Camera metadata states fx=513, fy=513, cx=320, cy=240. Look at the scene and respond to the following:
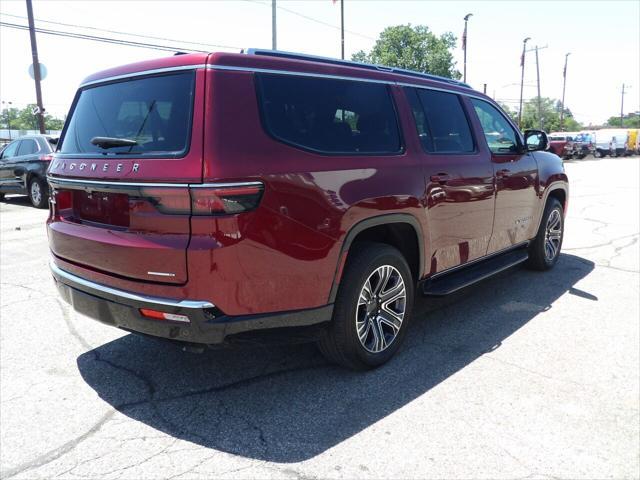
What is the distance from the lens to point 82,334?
4.23m

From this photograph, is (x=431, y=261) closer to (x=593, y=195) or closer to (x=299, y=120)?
(x=299, y=120)

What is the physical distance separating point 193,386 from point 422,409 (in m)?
1.47

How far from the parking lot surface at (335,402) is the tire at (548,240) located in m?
1.25

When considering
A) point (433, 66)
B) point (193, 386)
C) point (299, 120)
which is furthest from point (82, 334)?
point (433, 66)

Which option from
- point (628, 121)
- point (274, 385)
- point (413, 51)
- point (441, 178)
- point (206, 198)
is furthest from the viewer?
point (628, 121)

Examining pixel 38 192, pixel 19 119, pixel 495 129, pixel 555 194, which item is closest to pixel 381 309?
pixel 495 129

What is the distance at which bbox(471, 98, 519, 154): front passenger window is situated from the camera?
4.91m

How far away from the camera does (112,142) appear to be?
2994 mm

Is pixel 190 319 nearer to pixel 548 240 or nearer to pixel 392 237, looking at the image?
pixel 392 237

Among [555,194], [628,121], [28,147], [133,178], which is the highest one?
[628,121]

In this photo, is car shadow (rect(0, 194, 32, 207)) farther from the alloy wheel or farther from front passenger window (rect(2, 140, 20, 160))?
the alloy wheel

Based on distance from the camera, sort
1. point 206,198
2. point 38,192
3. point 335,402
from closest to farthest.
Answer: point 206,198, point 335,402, point 38,192

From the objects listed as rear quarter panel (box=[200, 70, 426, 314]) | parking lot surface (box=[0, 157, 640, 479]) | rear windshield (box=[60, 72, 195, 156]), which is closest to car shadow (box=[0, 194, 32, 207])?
parking lot surface (box=[0, 157, 640, 479])

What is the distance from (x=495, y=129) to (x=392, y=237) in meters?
2.09
